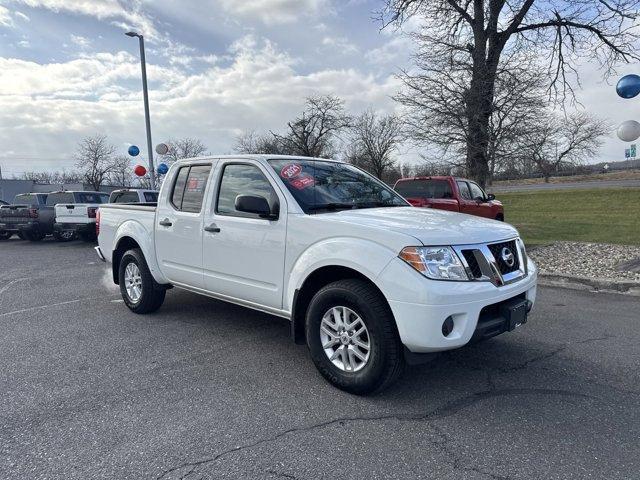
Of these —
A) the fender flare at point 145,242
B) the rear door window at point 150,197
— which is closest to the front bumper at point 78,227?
the rear door window at point 150,197

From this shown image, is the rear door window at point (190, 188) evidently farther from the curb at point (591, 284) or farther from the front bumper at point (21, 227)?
the front bumper at point (21, 227)

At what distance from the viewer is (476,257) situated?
3.25 m

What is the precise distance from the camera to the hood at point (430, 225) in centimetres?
317

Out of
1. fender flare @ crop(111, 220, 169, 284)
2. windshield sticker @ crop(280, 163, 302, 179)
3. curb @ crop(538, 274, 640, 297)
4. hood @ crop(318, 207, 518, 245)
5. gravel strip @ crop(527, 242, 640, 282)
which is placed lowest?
curb @ crop(538, 274, 640, 297)

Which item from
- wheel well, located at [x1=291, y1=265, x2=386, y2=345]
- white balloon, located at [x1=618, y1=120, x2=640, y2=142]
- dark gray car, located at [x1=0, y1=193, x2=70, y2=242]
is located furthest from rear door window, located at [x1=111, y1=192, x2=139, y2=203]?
white balloon, located at [x1=618, y1=120, x2=640, y2=142]

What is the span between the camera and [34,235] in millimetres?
15344

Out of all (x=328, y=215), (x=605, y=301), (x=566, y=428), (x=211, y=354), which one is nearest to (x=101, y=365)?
(x=211, y=354)

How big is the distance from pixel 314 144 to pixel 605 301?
34.7m

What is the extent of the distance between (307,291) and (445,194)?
25.5 ft

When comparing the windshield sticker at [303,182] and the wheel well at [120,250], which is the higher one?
the windshield sticker at [303,182]

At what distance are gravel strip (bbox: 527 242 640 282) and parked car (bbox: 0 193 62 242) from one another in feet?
48.5

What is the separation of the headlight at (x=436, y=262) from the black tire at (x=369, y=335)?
38 centimetres

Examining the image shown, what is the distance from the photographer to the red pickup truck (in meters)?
10.4

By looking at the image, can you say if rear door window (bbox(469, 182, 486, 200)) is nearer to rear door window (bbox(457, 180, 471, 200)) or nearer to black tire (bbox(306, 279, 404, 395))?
rear door window (bbox(457, 180, 471, 200))
